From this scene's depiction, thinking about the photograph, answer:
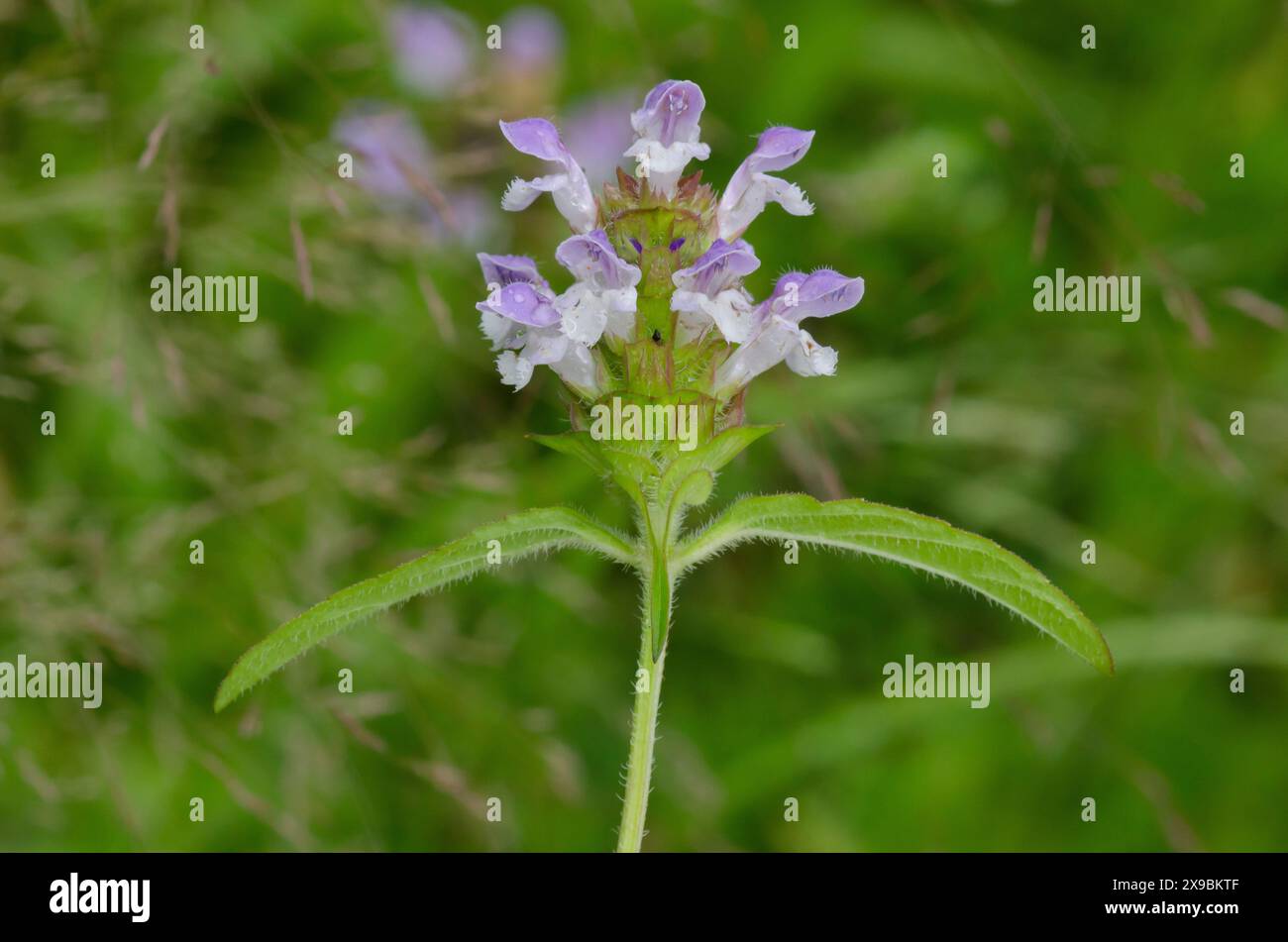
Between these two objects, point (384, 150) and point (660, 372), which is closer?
point (660, 372)

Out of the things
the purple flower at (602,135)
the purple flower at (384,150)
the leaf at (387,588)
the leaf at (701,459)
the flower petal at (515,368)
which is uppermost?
the purple flower at (602,135)

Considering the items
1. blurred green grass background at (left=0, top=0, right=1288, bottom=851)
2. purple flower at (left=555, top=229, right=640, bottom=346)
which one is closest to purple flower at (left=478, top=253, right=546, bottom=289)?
purple flower at (left=555, top=229, right=640, bottom=346)

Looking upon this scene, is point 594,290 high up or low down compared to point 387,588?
up

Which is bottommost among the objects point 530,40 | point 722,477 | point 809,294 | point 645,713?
point 645,713

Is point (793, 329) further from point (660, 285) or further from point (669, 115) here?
point (669, 115)

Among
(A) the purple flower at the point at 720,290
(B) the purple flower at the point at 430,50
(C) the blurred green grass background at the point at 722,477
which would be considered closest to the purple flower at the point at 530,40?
(C) the blurred green grass background at the point at 722,477

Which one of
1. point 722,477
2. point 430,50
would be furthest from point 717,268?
point 430,50

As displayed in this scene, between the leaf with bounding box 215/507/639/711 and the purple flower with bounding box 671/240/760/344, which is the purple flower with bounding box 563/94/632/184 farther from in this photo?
the leaf with bounding box 215/507/639/711

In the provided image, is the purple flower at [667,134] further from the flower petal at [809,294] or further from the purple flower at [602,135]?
the purple flower at [602,135]
